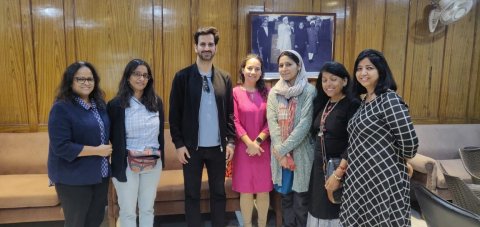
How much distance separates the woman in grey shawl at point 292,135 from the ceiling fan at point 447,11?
7.61 ft

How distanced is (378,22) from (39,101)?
3625mm

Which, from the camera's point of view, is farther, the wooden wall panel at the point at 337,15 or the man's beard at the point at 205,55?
the wooden wall panel at the point at 337,15

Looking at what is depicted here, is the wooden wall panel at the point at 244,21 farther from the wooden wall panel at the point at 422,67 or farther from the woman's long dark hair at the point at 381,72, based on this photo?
the woman's long dark hair at the point at 381,72

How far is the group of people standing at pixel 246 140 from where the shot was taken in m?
1.76

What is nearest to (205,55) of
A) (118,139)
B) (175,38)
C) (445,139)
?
(118,139)

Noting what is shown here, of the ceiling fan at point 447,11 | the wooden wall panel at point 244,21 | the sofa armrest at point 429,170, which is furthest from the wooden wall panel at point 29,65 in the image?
the ceiling fan at point 447,11

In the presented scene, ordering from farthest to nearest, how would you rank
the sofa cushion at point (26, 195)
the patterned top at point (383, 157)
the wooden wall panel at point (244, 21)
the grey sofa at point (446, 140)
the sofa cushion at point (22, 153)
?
the grey sofa at point (446, 140) → the wooden wall panel at point (244, 21) → the sofa cushion at point (22, 153) → the sofa cushion at point (26, 195) → the patterned top at point (383, 157)

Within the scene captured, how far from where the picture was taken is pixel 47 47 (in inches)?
127

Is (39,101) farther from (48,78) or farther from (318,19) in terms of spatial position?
(318,19)

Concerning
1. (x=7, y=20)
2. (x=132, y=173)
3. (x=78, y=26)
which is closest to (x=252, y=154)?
(x=132, y=173)

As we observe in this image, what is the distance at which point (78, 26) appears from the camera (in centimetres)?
323

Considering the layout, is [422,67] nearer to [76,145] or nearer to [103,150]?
[103,150]

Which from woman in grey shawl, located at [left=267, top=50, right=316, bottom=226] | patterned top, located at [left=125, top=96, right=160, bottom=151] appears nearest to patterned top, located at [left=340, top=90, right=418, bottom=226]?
woman in grey shawl, located at [left=267, top=50, right=316, bottom=226]

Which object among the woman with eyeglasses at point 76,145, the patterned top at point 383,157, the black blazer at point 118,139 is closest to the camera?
the patterned top at point 383,157
